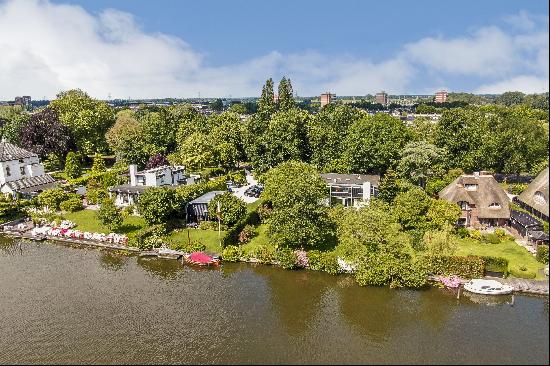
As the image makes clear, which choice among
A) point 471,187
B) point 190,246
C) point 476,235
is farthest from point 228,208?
point 471,187

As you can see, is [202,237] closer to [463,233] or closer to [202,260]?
[202,260]

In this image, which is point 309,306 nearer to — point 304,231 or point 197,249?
point 304,231

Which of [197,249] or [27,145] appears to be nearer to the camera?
[197,249]

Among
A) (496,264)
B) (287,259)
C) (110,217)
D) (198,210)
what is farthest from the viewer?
(198,210)

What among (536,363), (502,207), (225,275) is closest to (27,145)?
(225,275)

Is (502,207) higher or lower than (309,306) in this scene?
higher

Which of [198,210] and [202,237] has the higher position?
[198,210]

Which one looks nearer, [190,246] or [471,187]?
[190,246]
